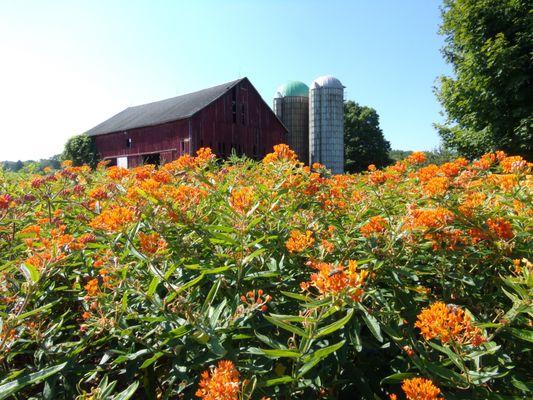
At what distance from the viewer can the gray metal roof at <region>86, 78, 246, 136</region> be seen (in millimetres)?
26234

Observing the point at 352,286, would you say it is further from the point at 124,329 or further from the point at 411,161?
the point at 411,161

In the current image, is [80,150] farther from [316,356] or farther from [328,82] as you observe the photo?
[316,356]

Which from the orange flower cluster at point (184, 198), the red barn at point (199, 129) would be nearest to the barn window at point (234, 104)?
the red barn at point (199, 129)

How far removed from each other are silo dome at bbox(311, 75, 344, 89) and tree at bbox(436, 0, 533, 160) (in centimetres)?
1531

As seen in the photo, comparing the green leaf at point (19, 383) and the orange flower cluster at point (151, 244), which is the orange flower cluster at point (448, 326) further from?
the green leaf at point (19, 383)

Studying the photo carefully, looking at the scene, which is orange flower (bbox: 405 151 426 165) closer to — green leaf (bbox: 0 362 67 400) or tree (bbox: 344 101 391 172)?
green leaf (bbox: 0 362 67 400)

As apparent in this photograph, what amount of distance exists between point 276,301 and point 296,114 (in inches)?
1254

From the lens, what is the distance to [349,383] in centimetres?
148

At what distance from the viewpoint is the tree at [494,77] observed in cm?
1252

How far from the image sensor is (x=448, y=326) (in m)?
1.08

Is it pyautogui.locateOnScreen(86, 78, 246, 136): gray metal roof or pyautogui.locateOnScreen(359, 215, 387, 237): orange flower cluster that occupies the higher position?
pyautogui.locateOnScreen(86, 78, 246, 136): gray metal roof

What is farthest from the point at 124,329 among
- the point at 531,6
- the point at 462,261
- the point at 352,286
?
the point at 531,6

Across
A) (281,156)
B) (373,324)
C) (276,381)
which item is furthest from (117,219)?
(281,156)

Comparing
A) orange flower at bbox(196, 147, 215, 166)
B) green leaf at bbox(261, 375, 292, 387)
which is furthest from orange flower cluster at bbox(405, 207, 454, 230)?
orange flower at bbox(196, 147, 215, 166)
